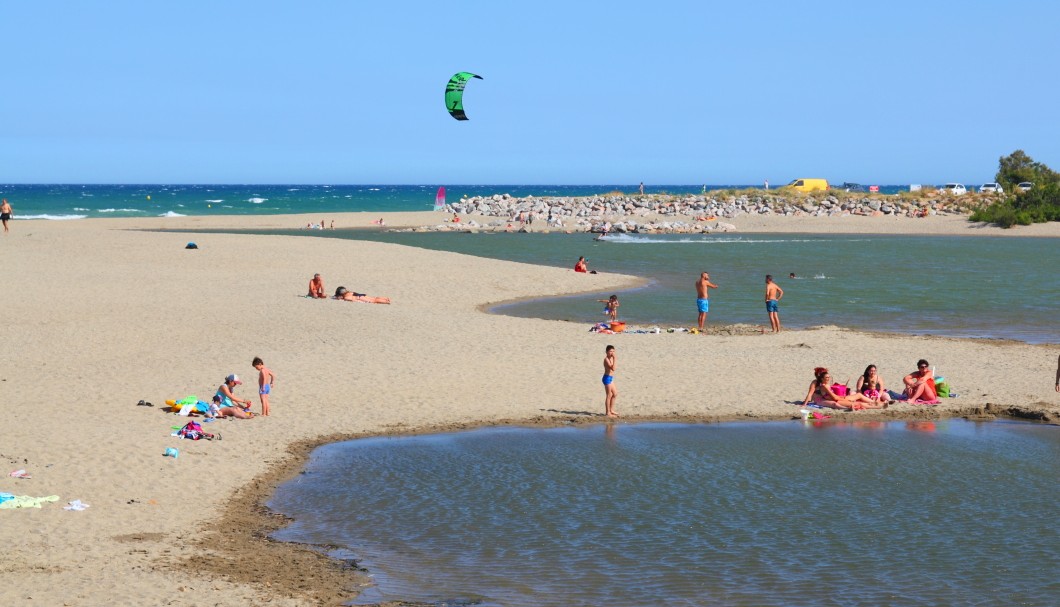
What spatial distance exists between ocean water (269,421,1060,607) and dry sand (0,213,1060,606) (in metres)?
0.79

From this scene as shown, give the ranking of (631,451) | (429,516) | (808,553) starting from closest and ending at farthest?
1. (808,553)
2. (429,516)
3. (631,451)

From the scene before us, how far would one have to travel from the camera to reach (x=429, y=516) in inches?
493

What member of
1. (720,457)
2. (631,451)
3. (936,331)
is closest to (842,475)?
(720,457)

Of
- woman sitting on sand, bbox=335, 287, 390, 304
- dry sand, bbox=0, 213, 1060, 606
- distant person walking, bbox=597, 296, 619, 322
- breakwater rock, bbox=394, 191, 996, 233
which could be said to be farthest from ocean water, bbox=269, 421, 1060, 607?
breakwater rock, bbox=394, 191, 996, 233

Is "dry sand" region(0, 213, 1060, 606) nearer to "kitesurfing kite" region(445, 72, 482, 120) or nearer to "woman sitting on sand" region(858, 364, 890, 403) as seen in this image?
"woman sitting on sand" region(858, 364, 890, 403)

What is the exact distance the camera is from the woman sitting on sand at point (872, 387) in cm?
1831

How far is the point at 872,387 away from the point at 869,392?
0.10 metres

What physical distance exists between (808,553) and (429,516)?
4142mm

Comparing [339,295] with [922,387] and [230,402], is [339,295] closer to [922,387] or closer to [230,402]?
[230,402]

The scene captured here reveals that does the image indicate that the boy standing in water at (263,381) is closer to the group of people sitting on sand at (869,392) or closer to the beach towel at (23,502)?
the beach towel at (23,502)

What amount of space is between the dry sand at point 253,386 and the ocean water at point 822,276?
10.7 ft

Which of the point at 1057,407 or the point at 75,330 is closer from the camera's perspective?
the point at 1057,407

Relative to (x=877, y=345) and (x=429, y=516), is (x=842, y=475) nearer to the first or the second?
(x=429, y=516)

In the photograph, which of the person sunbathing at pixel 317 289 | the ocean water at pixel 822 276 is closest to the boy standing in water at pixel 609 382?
the ocean water at pixel 822 276
